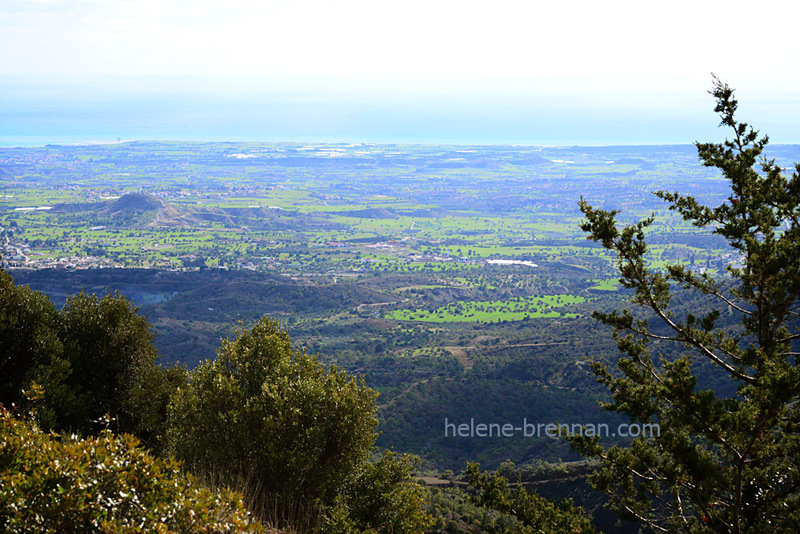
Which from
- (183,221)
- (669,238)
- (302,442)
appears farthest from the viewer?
(183,221)

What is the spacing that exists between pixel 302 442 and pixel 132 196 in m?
172

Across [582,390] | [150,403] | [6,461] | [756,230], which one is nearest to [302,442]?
[150,403]

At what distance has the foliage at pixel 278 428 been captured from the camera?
447 inches

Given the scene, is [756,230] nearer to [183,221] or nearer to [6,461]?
[6,461]

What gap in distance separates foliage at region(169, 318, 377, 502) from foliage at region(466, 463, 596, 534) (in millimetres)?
2737

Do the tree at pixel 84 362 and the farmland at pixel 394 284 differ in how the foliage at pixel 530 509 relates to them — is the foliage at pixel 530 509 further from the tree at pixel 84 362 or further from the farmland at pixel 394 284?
the tree at pixel 84 362

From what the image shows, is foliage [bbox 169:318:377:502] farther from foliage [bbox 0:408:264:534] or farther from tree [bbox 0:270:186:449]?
foliage [bbox 0:408:264:534]

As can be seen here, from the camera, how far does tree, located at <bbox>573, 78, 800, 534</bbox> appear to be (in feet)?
29.1

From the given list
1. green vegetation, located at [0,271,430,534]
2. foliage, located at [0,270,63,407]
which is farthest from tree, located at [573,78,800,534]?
foliage, located at [0,270,63,407]

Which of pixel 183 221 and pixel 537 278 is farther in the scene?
pixel 183 221

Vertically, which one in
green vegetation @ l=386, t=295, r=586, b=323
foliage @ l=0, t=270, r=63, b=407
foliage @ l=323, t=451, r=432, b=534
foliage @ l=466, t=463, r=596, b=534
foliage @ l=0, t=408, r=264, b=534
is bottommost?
green vegetation @ l=386, t=295, r=586, b=323

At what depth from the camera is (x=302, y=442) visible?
38.3 feet

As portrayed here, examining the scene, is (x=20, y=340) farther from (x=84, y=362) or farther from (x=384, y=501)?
(x=384, y=501)

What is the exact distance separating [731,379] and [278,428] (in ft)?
27.1
